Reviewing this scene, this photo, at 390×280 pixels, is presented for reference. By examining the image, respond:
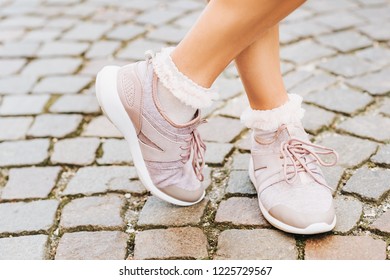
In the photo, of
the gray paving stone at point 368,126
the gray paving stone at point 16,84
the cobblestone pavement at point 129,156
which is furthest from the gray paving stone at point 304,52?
the gray paving stone at point 16,84

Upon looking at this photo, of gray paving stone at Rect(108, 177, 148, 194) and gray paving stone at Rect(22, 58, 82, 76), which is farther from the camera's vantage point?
gray paving stone at Rect(22, 58, 82, 76)

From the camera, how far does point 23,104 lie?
272 centimetres

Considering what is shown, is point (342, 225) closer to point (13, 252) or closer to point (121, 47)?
point (13, 252)

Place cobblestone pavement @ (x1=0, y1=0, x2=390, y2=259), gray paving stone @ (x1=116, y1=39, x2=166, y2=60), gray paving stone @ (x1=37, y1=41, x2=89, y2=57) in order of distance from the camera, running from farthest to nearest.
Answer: gray paving stone @ (x1=37, y1=41, x2=89, y2=57), gray paving stone @ (x1=116, y1=39, x2=166, y2=60), cobblestone pavement @ (x1=0, y1=0, x2=390, y2=259)

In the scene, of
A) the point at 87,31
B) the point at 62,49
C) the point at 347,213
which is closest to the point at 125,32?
the point at 87,31

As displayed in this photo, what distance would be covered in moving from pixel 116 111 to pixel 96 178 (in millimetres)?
434

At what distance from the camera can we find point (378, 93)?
2.60 meters

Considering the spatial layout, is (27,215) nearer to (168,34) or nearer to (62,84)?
(62,84)

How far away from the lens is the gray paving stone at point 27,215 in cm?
194

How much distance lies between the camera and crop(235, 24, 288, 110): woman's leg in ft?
5.93

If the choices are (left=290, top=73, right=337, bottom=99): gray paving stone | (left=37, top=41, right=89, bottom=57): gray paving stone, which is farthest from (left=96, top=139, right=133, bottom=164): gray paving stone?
(left=37, top=41, right=89, bottom=57): gray paving stone

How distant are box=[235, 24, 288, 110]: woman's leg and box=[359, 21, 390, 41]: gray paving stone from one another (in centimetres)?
145

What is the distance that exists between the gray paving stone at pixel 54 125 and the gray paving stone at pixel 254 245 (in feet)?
3.21

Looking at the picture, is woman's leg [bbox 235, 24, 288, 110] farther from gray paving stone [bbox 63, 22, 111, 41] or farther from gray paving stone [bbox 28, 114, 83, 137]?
gray paving stone [bbox 63, 22, 111, 41]
